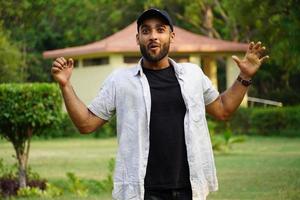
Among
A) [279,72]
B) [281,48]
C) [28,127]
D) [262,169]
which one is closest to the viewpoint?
[28,127]

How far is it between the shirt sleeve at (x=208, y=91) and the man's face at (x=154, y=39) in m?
0.34

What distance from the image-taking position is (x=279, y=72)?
1790 inches

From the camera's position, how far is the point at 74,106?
16.3ft

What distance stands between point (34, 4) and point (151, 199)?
14.8 metres

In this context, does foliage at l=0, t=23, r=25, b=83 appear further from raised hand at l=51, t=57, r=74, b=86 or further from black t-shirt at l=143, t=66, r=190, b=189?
black t-shirt at l=143, t=66, r=190, b=189

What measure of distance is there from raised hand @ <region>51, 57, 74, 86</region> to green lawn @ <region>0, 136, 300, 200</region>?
7.31 metres

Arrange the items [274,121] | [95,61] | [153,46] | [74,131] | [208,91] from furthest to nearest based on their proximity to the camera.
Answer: [95,61]
[74,131]
[274,121]
[208,91]
[153,46]

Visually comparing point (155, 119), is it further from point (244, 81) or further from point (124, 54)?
point (124, 54)

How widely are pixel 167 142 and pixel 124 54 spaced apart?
31509mm

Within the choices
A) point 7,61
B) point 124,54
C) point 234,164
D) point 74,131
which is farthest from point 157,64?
point 124,54

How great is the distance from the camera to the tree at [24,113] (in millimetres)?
13086

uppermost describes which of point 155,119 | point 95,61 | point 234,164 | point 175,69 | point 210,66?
point 175,69

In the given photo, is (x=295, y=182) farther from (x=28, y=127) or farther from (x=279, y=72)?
(x=279, y=72)

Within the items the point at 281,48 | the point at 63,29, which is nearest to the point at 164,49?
the point at 281,48
